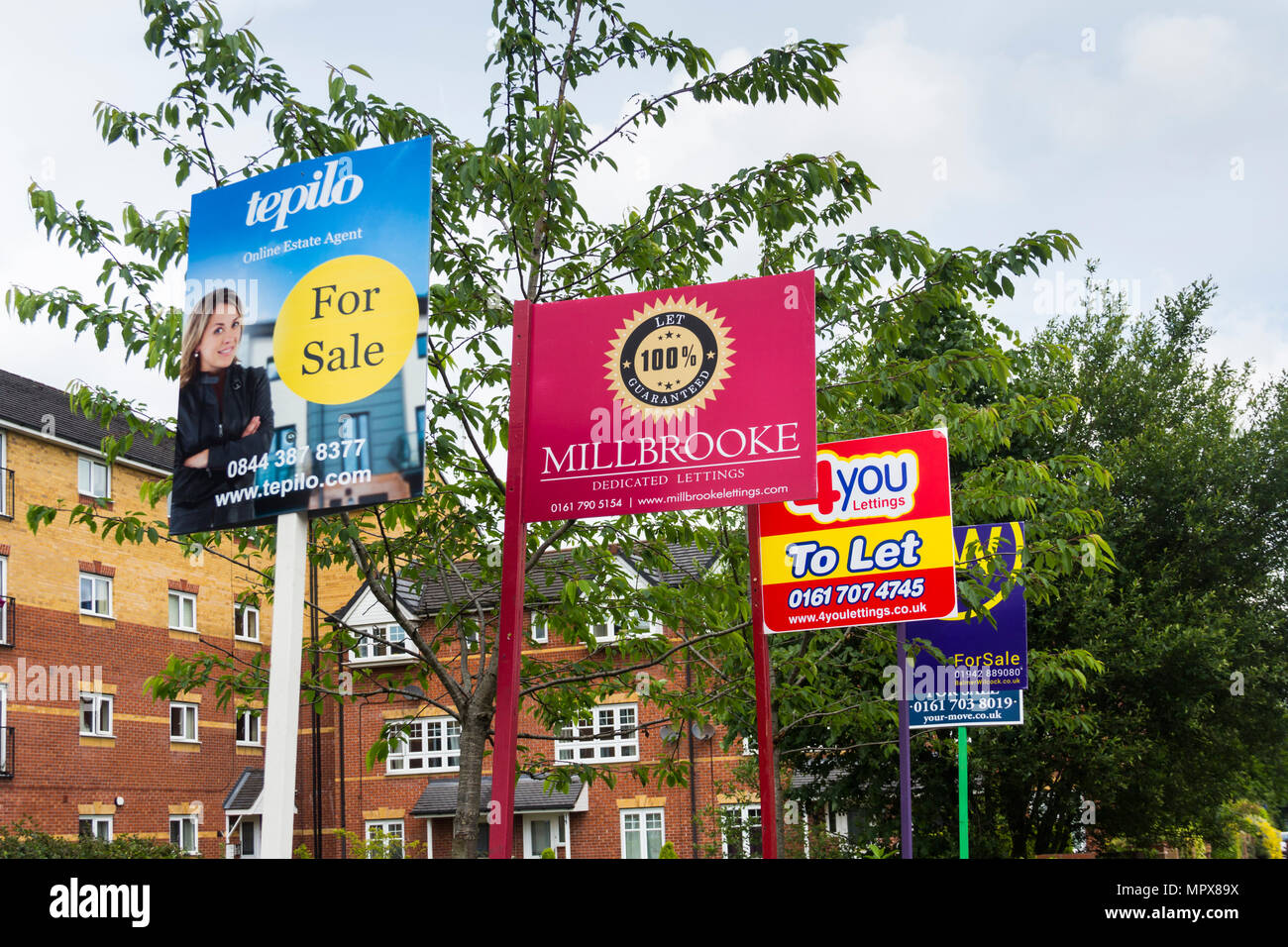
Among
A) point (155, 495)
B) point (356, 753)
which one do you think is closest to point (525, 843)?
point (356, 753)

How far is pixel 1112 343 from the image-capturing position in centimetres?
2909

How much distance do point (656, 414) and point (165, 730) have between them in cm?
3398

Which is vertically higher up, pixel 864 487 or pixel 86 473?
pixel 86 473

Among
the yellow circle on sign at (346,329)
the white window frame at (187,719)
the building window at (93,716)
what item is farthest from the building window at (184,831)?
the yellow circle on sign at (346,329)

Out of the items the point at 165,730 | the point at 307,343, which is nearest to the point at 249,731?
the point at 165,730

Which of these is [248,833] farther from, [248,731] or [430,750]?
[430,750]

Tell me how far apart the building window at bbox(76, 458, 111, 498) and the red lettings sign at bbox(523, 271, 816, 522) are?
99.4 ft

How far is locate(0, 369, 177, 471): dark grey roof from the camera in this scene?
3123 centimetres

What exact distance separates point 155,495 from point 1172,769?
22.3 metres

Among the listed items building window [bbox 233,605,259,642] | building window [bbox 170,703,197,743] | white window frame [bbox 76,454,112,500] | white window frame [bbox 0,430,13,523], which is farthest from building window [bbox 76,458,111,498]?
building window [bbox 170,703,197,743]

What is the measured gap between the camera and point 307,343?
4695 mm

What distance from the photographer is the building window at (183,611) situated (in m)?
36.4

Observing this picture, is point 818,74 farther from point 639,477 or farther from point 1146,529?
point 1146,529

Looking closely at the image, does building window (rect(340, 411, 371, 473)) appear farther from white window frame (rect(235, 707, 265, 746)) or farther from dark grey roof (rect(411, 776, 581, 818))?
white window frame (rect(235, 707, 265, 746))
